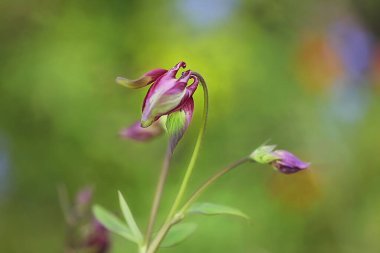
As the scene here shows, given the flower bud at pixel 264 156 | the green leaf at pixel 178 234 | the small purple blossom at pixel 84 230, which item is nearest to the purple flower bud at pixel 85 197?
the small purple blossom at pixel 84 230

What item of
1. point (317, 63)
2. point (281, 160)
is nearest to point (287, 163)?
point (281, 160)

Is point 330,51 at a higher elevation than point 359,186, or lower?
higher

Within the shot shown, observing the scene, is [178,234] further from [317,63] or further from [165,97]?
[317,63]

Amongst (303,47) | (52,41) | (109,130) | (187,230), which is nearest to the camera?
(187,230)

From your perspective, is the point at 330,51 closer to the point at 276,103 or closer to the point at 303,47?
the point at 303,47

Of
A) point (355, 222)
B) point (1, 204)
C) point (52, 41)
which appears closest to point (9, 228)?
point (1, 204)

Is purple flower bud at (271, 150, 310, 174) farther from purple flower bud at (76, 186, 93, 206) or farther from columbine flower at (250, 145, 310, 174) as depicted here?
purple flower bud at (76, 186, 93, 206)

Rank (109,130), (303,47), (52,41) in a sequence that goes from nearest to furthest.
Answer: (109,130) < (52,41) < (303,47)
